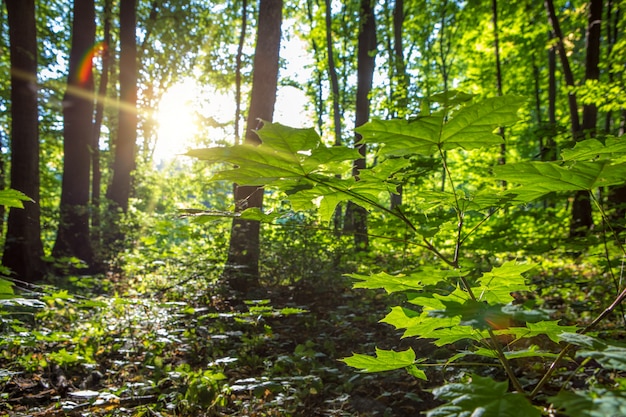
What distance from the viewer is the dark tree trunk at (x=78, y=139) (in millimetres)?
8273

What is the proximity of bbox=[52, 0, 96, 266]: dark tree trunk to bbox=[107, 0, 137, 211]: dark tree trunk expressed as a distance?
1.88 metres

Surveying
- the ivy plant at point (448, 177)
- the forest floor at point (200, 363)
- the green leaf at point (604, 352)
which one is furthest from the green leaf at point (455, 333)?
the forest floor at point (200, 363)

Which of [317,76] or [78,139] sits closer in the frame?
[78,139]

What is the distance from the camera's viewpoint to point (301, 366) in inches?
132

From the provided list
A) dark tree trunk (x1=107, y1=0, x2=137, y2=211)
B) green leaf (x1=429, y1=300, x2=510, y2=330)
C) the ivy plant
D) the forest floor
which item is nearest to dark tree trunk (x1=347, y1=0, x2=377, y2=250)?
the forest floor

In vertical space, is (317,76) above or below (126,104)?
above

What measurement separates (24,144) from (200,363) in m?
5.85

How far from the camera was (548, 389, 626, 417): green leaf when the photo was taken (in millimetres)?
584

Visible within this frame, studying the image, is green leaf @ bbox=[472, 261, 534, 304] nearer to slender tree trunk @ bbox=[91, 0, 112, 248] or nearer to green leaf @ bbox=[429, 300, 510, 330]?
green leaf @ bbox=[429, 300, 510, 330]

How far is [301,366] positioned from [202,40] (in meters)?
15.5

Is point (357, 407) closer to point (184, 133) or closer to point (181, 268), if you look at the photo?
point (181, 268)

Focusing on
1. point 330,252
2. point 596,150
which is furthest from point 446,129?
point 330,252

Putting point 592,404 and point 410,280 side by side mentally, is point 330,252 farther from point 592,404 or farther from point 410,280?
point 592,404

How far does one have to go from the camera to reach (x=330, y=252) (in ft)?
20.7
